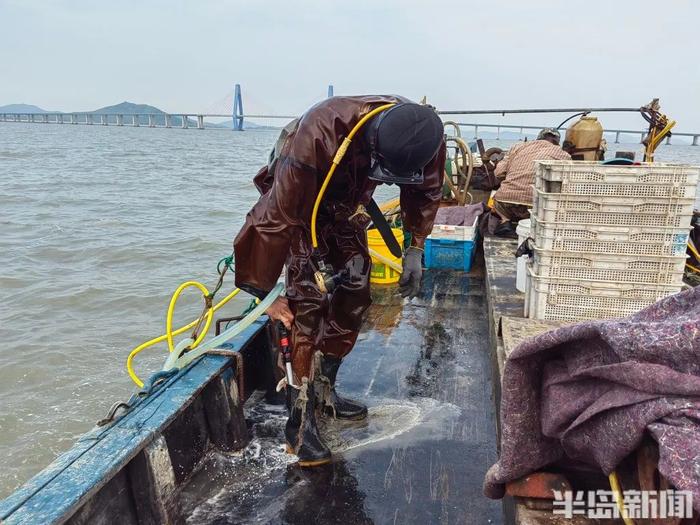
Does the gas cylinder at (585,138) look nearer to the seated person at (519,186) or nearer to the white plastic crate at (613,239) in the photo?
the seated person at (519,186)

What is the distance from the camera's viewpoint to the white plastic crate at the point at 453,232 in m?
5.70

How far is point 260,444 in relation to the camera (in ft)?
8.89

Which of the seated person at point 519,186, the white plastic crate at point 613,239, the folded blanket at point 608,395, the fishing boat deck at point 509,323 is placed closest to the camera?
Answer: the folded blanket at point 608,395

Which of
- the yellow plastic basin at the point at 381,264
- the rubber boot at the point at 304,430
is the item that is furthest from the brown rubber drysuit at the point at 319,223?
the yellow plastic basin at the point at 381,264

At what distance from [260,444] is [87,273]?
269 inches

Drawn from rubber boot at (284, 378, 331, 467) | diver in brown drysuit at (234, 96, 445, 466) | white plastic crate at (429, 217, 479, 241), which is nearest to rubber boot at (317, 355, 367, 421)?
diver in brown drysuit at (234, 96, 445, 466)

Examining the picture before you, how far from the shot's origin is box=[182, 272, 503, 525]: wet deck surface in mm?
2205

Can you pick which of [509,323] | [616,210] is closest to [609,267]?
[616,210]

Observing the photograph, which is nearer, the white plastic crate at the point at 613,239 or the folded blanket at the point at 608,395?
the folded blanket at the point at 608,395

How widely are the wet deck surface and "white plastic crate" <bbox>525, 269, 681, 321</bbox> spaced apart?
585 mm

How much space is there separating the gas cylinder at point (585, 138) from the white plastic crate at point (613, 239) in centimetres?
441

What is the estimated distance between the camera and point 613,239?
3016mm

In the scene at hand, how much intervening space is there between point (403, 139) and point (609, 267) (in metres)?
1.72

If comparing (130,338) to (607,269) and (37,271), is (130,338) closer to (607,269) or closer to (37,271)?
(37,271)
